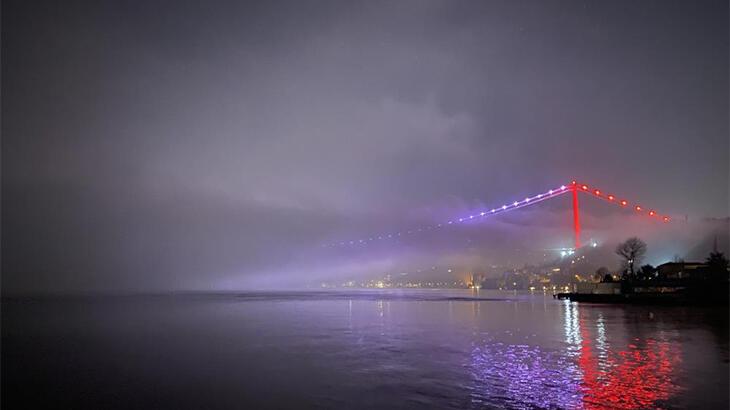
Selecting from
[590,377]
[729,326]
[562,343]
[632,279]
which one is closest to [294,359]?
[590,377]

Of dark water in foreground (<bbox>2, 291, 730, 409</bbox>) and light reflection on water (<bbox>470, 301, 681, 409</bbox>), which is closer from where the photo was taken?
light reflection on water (<bbox>470, 301, 681, 409</bbox>)

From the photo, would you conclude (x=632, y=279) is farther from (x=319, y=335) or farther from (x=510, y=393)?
(x=510, y=393)

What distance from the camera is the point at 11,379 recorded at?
20875mm

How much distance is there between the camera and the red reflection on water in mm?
15359

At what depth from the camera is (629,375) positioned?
761 inches

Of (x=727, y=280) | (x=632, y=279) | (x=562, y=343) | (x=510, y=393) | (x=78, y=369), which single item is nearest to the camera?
(x=510, y=393)

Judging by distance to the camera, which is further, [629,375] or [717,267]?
[717,267]

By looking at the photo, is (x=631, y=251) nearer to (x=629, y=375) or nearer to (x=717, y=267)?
(x=717, y=267)

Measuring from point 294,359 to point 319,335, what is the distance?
1173 centimetres

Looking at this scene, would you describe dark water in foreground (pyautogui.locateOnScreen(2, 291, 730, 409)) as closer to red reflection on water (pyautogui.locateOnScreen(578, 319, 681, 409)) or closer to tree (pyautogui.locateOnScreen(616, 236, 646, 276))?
red reflection on water (pyautogui.locateOnScreen(578, 319, 681, 409))

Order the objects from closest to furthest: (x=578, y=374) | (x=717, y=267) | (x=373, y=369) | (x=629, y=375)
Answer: (x=629, y=375) → (x=578, y=374) → (x=373, y=369) → (x=717, y=267)

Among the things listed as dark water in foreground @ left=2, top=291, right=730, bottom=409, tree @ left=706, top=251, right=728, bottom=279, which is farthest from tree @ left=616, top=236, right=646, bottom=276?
dark water in foreground @ left=2, top=291, right=730, bottom=409

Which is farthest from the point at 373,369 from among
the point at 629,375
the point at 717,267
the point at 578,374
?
the point at 717,267

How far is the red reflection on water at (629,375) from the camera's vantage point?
15.4m
